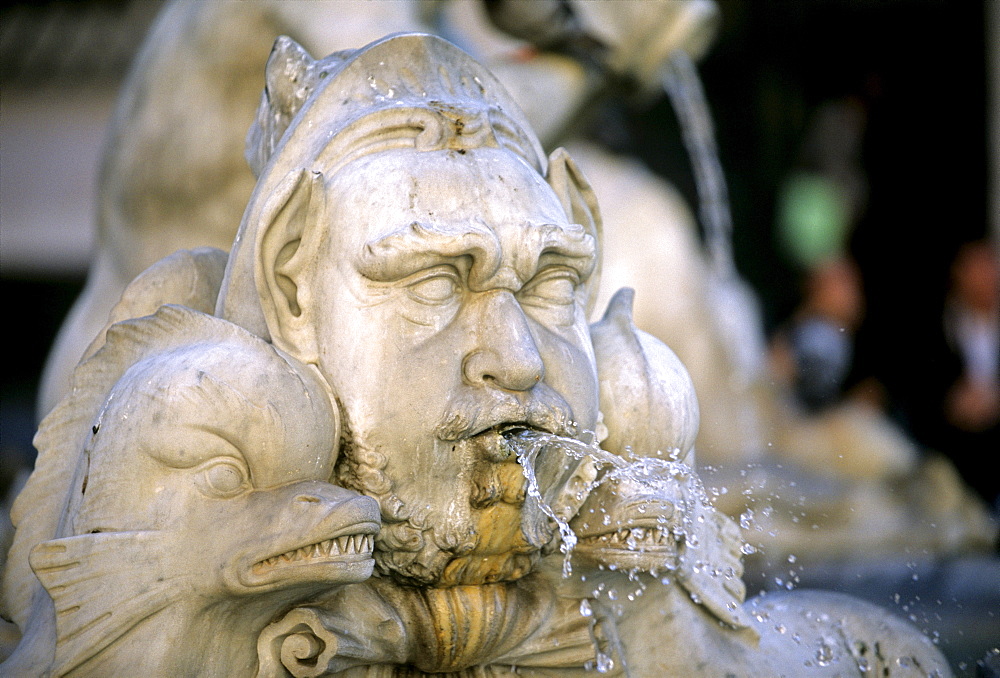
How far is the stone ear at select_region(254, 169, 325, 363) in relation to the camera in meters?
1.60

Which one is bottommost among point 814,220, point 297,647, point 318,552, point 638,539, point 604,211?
point 814,220

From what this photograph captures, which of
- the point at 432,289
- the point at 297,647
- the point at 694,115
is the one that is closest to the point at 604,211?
the point at 694,115

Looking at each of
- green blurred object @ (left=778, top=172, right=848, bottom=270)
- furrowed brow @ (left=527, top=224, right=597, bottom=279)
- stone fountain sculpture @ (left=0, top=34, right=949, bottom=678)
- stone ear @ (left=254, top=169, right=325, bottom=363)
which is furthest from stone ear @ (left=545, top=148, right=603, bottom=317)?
green blurred object @ (left=778, top=172, right=848, bottom=270)

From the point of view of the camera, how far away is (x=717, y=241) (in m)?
4.42

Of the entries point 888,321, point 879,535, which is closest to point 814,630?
point 879,535

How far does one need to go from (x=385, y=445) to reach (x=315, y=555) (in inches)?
7.0

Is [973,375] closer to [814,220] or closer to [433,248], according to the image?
[814,220]

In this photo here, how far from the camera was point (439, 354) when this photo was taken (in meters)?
1.57

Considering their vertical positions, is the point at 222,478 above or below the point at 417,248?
below

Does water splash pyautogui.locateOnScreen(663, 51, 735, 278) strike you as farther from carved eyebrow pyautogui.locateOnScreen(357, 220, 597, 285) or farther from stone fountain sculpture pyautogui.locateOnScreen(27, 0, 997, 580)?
carved eyebrow pyautogui.locateOnScreen(357, 220, 597, 285)

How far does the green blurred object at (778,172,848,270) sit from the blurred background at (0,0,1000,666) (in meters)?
0.01

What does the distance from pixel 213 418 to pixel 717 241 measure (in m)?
3.17

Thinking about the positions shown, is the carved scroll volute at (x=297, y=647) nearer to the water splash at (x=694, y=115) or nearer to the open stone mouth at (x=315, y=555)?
the open stone mouth at (x=315, y=555)

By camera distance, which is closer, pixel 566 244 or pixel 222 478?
pixel 222 478
